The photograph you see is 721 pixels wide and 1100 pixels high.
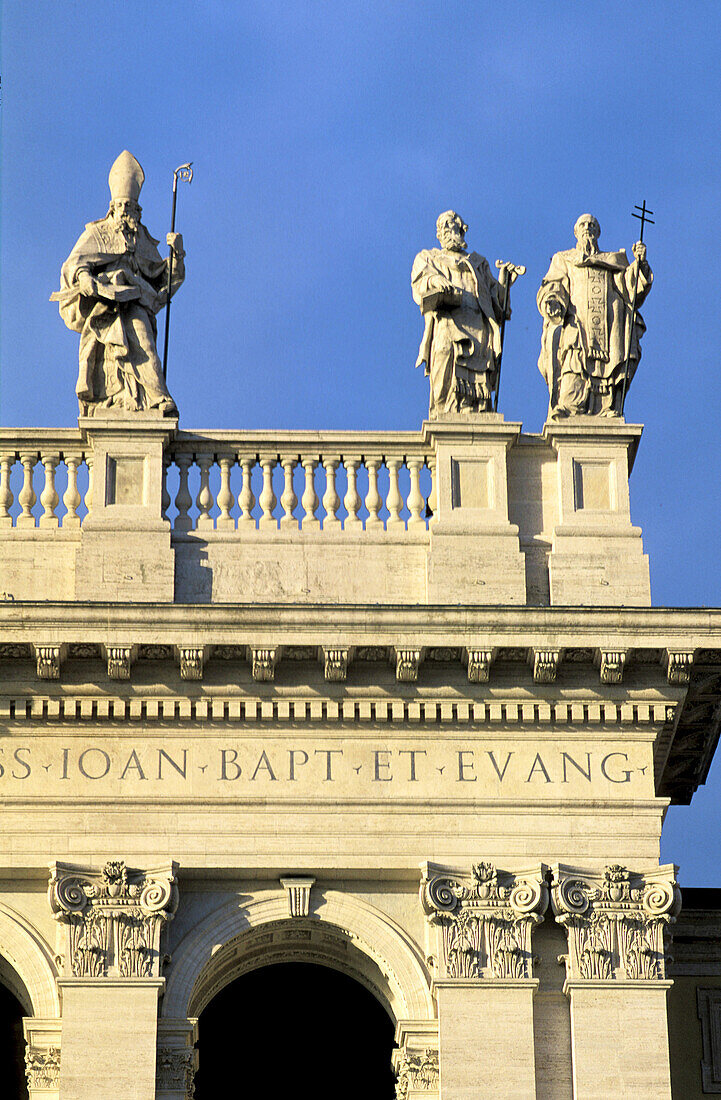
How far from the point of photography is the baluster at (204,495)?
2723 centimetres

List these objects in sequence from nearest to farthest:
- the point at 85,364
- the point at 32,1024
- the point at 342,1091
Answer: the point at 32,1024, the point at 85,364, the point at 342,1091

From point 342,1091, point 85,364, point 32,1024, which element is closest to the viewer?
point 32,1024

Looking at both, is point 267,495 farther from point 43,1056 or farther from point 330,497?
point 43,1056

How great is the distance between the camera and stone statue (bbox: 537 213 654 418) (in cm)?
2803

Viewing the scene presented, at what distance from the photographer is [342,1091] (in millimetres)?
31562

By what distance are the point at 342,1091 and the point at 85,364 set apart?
1011 centimetres

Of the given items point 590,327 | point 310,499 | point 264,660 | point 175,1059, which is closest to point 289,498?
point 310,499

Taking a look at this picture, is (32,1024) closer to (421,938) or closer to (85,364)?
(421,938)

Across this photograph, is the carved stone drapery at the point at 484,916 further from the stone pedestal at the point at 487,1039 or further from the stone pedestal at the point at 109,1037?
the stone pedestal at the point at 109,1037

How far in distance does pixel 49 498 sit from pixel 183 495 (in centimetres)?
146

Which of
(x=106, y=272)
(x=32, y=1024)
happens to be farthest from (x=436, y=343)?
(x=32, y=1024)

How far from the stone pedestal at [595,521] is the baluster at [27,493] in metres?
5.69

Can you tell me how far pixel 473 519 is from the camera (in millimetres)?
27109

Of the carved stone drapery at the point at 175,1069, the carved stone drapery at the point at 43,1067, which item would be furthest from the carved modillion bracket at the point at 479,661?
the carved stone drapery at the point at 43,1067
